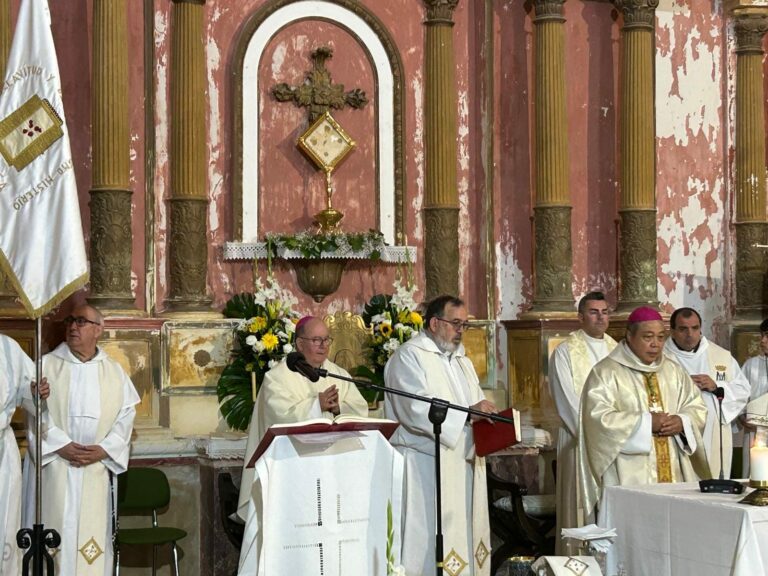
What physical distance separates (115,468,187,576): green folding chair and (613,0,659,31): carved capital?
5495mm

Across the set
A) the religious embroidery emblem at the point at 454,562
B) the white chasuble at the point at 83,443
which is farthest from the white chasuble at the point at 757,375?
the white chasuble at the point at 83,443

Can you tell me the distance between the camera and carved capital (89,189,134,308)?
10.2 metres

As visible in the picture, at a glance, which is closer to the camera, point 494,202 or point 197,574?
point 197,574

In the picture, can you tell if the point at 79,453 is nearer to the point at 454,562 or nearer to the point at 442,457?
the point at 442,457

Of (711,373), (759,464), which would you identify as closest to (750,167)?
(711,373)

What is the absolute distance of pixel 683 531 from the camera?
6.79 metres

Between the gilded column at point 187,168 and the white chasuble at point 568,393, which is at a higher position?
the gilded column at point 187,168

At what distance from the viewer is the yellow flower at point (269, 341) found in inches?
399

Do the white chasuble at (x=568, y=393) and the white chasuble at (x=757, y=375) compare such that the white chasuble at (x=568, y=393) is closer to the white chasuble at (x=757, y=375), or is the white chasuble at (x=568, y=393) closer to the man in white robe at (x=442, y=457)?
the man in white robe at (x=442, y=457)

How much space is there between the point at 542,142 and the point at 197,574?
4.51 metres

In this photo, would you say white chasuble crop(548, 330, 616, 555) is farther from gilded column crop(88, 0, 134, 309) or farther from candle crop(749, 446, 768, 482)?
gilded column crop(88, 0, 134, 309)

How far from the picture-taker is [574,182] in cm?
1184

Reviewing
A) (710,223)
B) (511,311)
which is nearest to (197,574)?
(511,311)

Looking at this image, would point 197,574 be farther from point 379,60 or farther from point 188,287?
point 379,60
